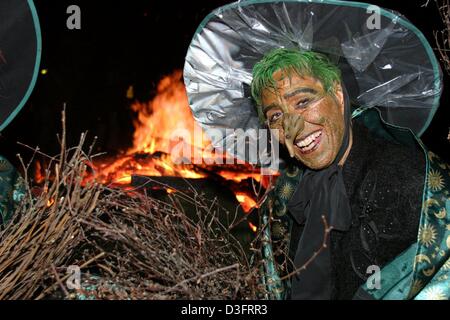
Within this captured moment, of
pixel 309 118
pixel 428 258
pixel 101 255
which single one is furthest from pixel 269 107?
pixel 101 255

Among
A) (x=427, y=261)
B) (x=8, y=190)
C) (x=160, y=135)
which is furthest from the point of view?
(x=160, y=135)

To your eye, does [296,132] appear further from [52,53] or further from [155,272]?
[52,53]

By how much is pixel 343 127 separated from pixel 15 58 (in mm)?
1275

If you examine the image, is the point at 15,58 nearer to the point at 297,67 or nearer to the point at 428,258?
the point at 297,67

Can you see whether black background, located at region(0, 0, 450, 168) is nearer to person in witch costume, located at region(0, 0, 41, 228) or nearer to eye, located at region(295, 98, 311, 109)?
person in witch costume, located at region(0, 0, 41, 228)

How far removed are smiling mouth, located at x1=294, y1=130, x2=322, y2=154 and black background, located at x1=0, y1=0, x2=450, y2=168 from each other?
2.41 meters

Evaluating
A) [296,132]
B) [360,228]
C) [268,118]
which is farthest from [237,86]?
[360,228]

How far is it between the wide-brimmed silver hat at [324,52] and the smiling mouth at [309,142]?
1.12 feet

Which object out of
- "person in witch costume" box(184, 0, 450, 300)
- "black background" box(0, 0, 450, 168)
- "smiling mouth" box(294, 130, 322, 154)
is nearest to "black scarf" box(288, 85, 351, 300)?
"person in witch costume" box(184, 0, 450, 300)

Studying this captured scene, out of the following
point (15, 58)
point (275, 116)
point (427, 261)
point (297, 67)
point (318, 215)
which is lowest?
point (427, 261)

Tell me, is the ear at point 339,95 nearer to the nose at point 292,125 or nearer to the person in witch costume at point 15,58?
the nose at point 292,125

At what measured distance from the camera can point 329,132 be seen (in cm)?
224

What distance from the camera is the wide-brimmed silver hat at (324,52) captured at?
225 cm

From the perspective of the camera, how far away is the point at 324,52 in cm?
236
